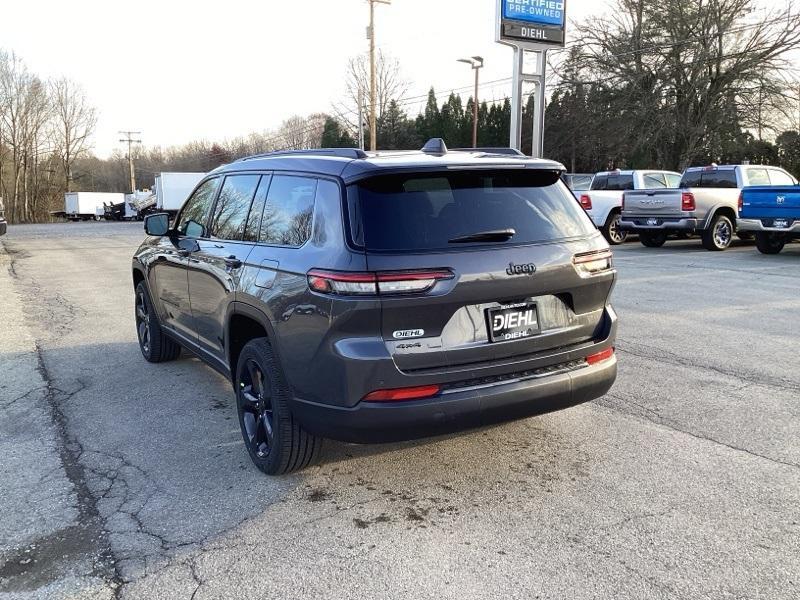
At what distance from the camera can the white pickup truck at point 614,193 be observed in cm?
1762

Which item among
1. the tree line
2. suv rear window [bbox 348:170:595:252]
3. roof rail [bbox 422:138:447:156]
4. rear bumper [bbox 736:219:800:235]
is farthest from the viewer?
the tree line

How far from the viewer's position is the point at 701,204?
1536 centimetres

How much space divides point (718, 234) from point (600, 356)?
13719 mm

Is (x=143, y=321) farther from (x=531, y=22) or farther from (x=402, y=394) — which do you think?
(x=531, y=22)

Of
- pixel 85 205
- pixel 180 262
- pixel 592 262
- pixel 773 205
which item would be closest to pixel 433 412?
pixel 592 262

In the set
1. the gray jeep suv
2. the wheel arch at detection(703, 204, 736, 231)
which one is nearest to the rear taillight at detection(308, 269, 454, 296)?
the gray jeep suv

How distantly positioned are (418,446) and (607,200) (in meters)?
15.0

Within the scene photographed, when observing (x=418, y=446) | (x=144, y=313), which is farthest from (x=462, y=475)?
(x=144, y=313)

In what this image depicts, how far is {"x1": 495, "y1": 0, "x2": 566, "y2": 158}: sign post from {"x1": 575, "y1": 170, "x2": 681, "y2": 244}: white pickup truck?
3.23 meters

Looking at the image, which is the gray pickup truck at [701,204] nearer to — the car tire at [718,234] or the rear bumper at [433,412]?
the car tire at [718,234]

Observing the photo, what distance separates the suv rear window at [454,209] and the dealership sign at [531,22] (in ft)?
40.2

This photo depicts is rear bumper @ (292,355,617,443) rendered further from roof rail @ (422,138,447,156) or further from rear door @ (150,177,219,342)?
rear door @ (150,177,219,342)

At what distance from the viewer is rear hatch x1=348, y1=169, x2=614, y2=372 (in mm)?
3100

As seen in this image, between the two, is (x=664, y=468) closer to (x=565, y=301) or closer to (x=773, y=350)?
(x=565, y=301)
